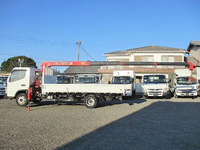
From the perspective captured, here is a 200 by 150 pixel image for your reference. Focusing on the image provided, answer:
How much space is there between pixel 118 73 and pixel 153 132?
11.9 m

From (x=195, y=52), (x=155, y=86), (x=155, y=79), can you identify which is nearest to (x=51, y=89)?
(x=155, y=86)

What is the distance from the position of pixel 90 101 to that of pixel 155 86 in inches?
298

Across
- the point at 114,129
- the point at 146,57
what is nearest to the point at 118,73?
the point at 114,129

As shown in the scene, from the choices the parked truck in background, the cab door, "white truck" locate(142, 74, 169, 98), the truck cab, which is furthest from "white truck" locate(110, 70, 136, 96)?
the cab door

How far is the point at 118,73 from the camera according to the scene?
714 inches

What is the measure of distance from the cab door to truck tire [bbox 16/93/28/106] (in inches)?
13.0

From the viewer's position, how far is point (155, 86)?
55.9 ft

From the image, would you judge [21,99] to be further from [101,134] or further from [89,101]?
[101,134]

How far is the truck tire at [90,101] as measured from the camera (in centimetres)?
1160

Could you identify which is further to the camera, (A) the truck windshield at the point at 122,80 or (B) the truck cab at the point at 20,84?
(A) the truck windshield at the point at 122,80

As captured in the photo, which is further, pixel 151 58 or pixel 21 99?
pixel 151 58

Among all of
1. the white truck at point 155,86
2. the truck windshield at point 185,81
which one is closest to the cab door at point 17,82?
the white truck at point 155,86

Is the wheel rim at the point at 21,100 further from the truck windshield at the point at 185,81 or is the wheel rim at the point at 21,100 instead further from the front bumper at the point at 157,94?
the truck windshield at the point at 185,81

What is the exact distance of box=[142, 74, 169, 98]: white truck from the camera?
16828mm
